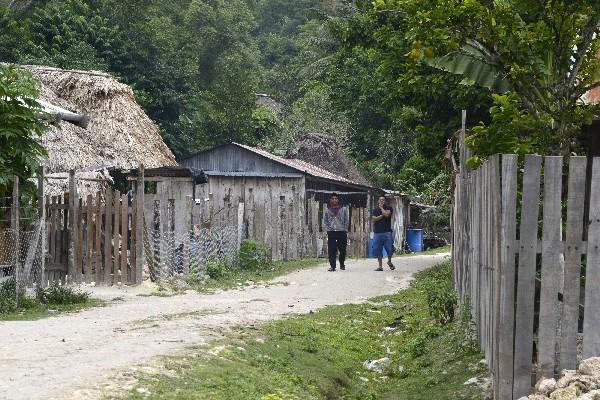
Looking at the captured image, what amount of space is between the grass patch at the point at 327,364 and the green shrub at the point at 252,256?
815 centimetres

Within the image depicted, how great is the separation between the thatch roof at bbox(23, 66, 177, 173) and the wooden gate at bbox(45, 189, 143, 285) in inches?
256

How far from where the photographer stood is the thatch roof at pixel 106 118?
912 inches

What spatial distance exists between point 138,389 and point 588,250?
332 cm

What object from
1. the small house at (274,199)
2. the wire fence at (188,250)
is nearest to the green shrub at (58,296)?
the wire fence at (188,250)

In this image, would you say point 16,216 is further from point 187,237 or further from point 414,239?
point 414,239

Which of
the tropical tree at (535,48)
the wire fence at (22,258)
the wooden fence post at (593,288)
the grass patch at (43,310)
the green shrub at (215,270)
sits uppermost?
the tropical tree at (535,48)

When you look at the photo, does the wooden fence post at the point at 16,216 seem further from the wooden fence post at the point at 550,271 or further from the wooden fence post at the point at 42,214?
the wooden fence post at the point at 550,271

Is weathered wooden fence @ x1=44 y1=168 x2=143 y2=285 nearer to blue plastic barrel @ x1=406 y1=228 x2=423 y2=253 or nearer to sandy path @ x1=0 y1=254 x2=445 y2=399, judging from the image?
sandy path @ x1=0 y1=254 x2=445 y2=399

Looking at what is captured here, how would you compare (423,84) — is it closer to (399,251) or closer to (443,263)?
(443,263)

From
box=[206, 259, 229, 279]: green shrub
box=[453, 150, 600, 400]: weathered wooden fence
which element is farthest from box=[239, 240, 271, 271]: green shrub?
box=[453, 150, 600, 400]: weathered wooden fence

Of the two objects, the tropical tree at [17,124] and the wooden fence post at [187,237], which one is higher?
the tropical tree at [17,124]

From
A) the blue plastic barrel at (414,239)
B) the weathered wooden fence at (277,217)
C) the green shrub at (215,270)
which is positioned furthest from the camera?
the blue plastic barrel at (414,239)

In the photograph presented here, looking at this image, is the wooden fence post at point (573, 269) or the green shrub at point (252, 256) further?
the green shrub at point (252, 256)

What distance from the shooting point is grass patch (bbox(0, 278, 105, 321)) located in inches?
492
